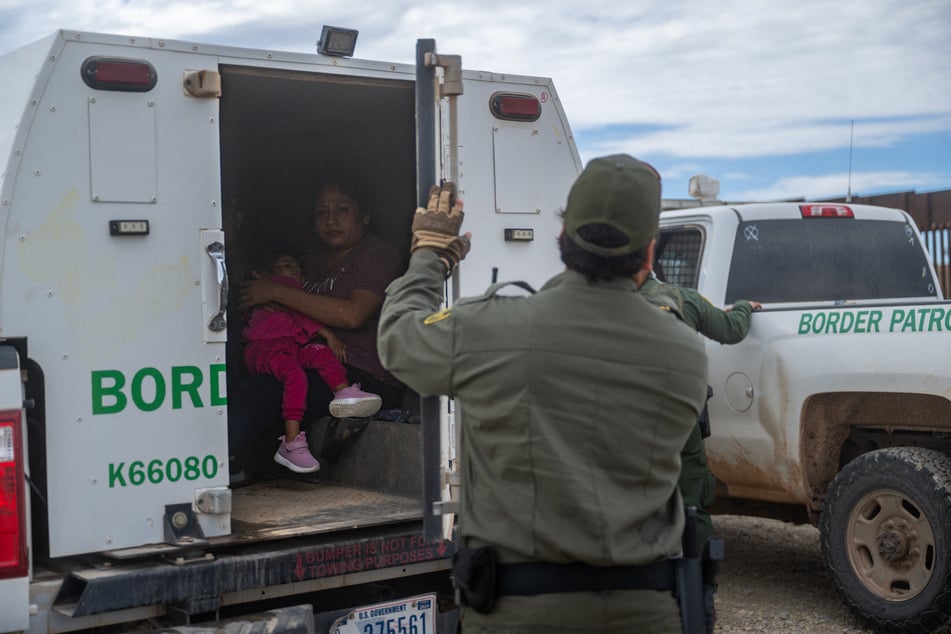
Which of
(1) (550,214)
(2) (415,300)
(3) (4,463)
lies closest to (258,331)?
(1) (550,214)

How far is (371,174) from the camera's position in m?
5.87

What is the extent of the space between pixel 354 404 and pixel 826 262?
119 inches

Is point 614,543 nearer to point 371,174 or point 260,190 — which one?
point 371,174

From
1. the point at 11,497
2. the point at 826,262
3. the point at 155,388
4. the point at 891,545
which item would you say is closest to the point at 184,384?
the point at 155,388

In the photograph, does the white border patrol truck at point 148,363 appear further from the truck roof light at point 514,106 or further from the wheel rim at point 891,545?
the wheel rim at point 891,545

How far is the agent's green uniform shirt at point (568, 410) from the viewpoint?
2643 mm

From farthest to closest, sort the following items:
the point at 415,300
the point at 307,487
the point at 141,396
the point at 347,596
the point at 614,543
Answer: the point at 307,487
the point at 347,596
the point at 141,396
the point at 415,300
the point at 614,543

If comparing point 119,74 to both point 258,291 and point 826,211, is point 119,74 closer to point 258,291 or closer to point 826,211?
point 258,291

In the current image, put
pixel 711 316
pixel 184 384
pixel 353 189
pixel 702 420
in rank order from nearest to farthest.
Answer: pixel 184 384 < pixel 702 420 < pixel 711 316 < pixel 353 189

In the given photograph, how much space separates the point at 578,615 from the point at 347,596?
1860 mm

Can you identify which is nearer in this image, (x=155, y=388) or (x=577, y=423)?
(x=577, y=423)

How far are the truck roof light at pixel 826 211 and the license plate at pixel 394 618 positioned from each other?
3651 mm

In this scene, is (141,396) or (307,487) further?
(307,487)

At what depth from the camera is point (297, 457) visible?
5.37 metres
